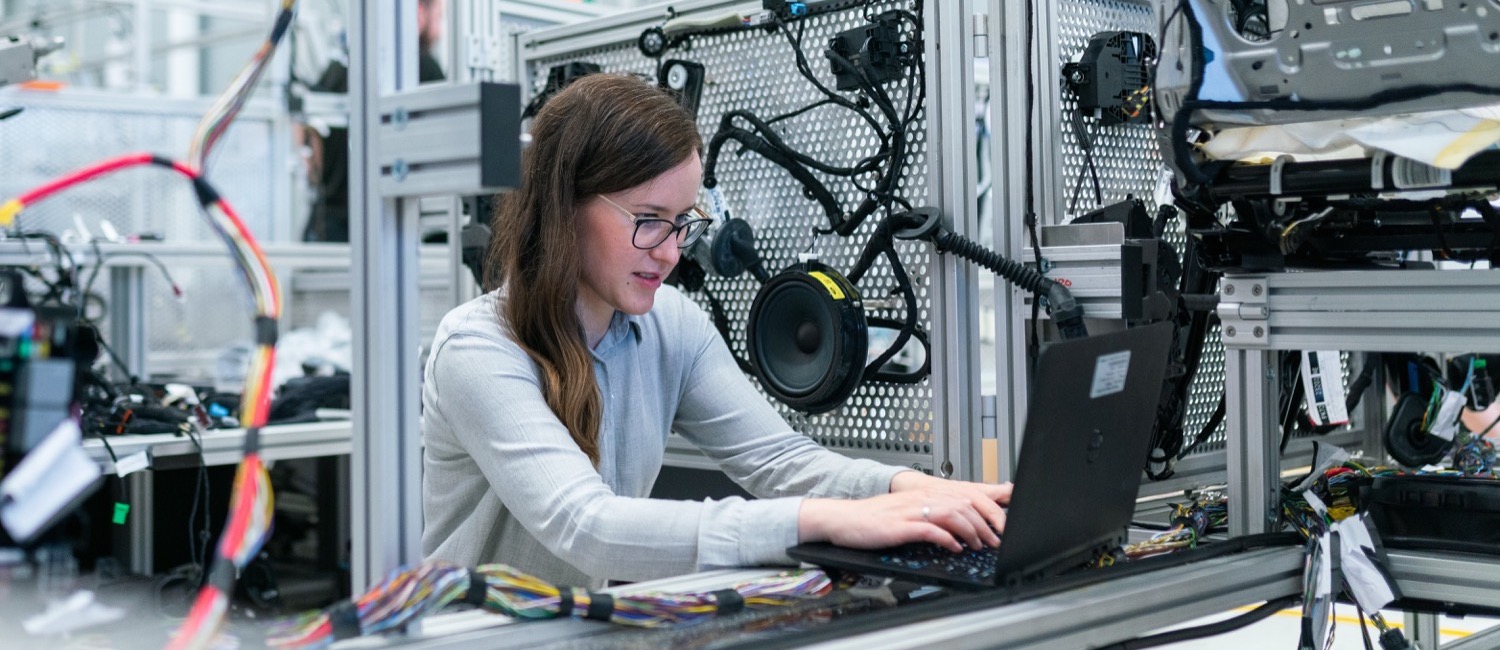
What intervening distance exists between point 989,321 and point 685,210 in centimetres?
237

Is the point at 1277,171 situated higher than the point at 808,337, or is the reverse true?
the point at 1277,171

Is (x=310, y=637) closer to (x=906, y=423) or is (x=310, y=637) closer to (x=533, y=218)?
(x=533, y=218)

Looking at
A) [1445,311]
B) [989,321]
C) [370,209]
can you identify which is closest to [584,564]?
[370,209]

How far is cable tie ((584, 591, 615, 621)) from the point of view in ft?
2.94

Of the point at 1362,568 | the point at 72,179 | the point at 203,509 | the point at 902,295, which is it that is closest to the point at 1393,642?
the point at 1362,568

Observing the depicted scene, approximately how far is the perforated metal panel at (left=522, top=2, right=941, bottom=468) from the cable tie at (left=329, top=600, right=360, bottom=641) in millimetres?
893

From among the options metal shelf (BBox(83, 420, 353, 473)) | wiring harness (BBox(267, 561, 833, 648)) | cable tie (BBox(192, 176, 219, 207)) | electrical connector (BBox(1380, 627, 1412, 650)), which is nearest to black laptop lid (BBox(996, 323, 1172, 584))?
wiring harness (BBox(267, 561, 833, 648))

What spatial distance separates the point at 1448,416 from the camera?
1.64 metres

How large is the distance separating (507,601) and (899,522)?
0.33 metres

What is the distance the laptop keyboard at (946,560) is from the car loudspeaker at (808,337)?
0.50 meters

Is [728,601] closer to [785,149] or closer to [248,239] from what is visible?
[248,239]

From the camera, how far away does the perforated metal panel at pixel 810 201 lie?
160 centimetres

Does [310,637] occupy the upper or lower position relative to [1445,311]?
lower

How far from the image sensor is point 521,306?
1.33 m
